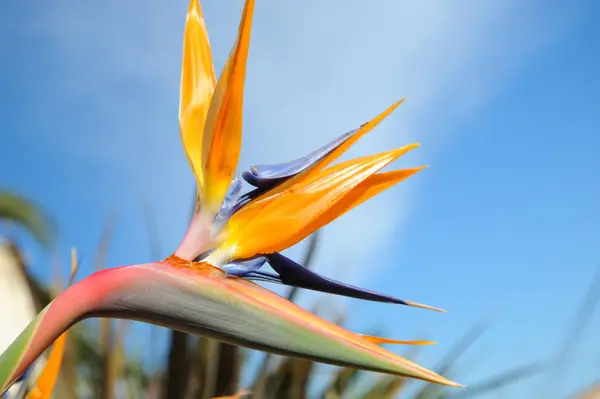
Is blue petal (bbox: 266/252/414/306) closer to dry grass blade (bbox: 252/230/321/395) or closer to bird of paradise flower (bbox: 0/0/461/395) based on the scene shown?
bird of paradise flower (bbox: 0/0/461/395)

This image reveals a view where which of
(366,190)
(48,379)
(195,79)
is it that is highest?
(195,79)

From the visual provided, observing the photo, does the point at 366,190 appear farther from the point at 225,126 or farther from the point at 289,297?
the point at 289,297

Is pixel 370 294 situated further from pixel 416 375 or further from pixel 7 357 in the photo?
pixel 7 357

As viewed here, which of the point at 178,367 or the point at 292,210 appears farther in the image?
the point at 178,367

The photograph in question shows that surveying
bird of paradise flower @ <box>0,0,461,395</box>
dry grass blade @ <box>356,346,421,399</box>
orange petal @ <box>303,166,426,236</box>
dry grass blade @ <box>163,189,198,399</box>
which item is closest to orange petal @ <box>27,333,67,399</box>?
bird of paradise flower @ <box>0,0,461,395</box>

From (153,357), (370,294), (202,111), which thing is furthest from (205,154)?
(153,357)

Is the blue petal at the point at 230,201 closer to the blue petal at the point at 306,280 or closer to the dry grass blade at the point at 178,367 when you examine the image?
the blue petal at the point at 306,280

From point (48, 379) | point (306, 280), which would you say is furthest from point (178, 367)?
point (306, 280)
